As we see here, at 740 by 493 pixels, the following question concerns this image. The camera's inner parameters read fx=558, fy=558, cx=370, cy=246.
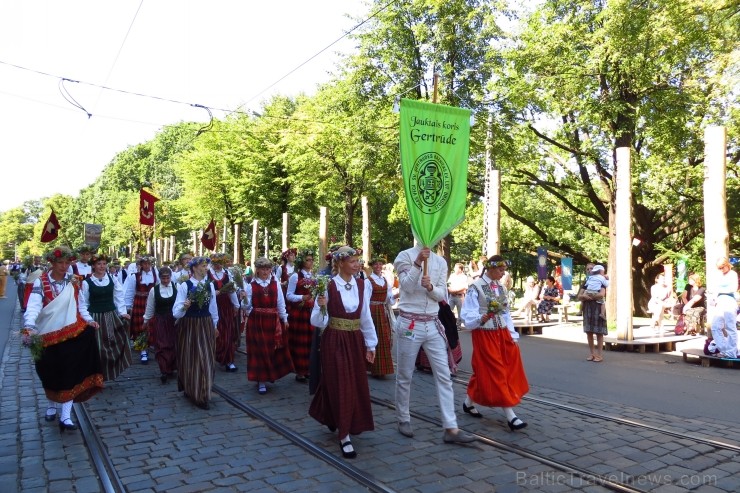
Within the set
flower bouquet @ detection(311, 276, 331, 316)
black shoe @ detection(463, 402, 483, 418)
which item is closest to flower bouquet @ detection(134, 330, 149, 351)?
flower bouquet @ detection(311, 276, 331, 316)

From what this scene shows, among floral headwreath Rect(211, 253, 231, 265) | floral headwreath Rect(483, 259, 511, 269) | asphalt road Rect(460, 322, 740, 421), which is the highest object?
floral headwreath Rect(211, 253, 231, 265)

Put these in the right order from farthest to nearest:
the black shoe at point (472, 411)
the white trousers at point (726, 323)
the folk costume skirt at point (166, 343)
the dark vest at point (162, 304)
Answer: the white trousers at point (726, 323), the dark vest at point (162, 304), the folk costume skirt at point (166, 343), the black shoe at point (472, 411)

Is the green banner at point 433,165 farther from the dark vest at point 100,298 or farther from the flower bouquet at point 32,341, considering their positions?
the dark vest at point 100,298

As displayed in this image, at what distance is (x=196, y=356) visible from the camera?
23.7 ft

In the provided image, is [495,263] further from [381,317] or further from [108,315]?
[108,315]

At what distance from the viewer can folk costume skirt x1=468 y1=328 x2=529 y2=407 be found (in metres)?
6.04

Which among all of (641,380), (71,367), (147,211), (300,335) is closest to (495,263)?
(300,335)

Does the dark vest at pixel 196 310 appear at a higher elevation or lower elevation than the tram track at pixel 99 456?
higher

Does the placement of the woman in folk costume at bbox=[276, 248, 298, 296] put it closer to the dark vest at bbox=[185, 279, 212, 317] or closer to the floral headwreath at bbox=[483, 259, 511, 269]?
the dark vest at bbox=[185, 279, 212, 317]

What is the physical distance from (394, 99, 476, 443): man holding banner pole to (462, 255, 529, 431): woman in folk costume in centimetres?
55

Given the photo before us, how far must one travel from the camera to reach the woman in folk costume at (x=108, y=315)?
8.06 m

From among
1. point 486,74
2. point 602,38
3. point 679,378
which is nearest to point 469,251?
point 486,74

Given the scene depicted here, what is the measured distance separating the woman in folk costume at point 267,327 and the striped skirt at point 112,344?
1.86 m

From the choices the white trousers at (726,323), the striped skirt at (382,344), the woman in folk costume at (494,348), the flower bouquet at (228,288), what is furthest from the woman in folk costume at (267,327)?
the white trousers at (726,323)
